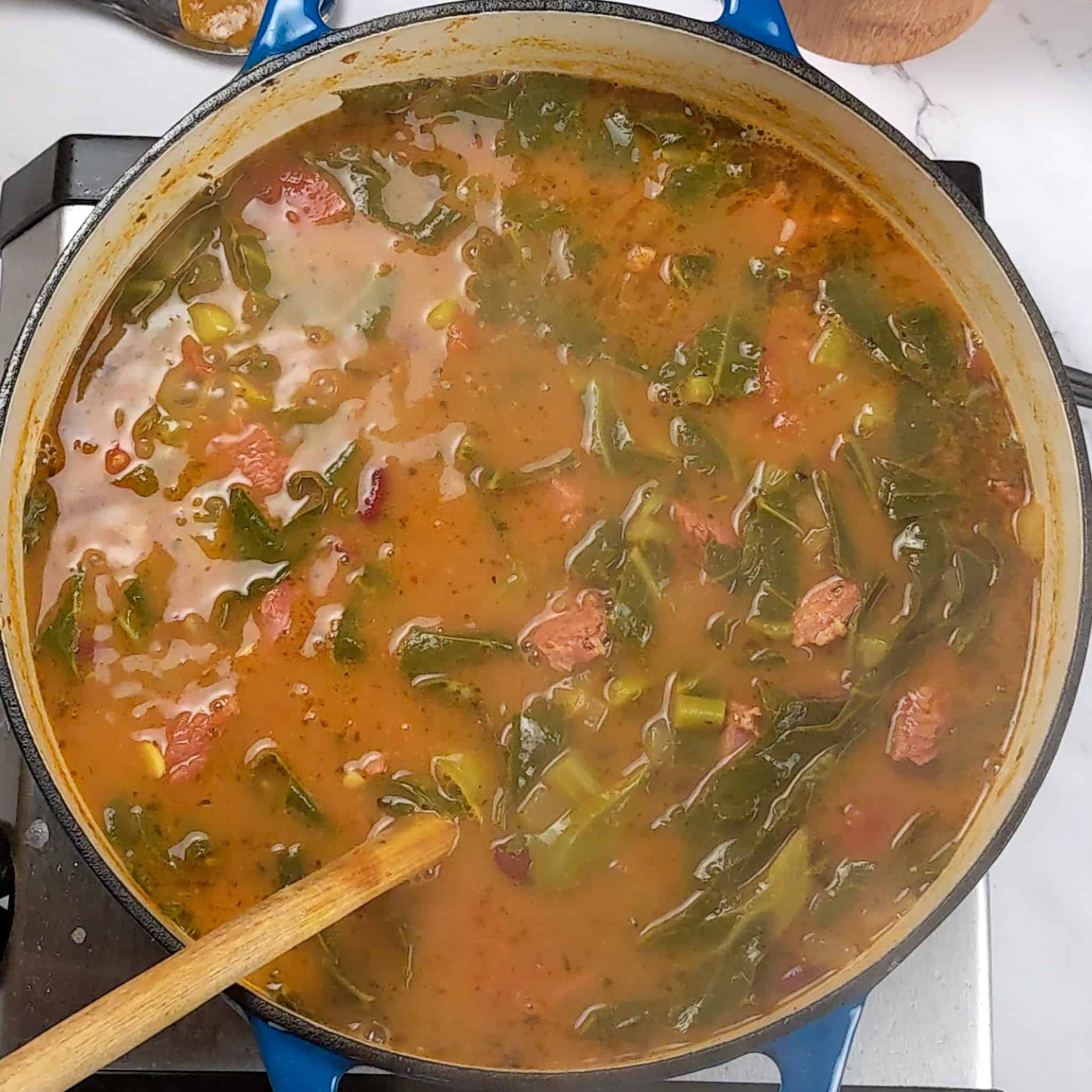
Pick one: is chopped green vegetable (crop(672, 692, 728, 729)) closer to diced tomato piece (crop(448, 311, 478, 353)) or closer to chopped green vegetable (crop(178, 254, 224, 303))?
diced tomato piece (crop(448, 311, 478, 353))

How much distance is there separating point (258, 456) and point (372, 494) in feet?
0.49

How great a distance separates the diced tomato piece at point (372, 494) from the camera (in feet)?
4.80

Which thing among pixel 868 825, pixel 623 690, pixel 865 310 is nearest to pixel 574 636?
pixel 623 690

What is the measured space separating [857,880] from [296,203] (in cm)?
109

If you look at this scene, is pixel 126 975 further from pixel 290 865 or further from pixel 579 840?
pixel 579 840

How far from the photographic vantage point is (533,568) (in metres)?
1.47

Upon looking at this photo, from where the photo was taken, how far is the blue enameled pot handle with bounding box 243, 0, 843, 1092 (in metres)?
1.35

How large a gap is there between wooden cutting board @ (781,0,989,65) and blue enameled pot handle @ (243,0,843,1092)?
0.41 meters

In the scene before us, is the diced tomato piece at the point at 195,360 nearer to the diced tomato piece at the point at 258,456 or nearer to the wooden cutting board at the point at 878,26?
the diced tomato piece at the point at 258,456

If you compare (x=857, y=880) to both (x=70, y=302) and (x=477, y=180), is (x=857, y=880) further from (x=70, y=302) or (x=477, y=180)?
(x=70, y=302)

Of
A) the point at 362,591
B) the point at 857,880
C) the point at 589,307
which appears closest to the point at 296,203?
the point at 589,307

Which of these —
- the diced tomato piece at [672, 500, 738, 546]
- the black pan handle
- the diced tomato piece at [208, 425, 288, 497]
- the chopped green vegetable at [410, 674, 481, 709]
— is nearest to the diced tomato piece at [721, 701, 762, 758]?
the diced tomato piece at [672, 500, 738, 546]

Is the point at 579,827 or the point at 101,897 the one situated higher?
the point at 579,827

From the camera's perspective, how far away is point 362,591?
146 centimetres
